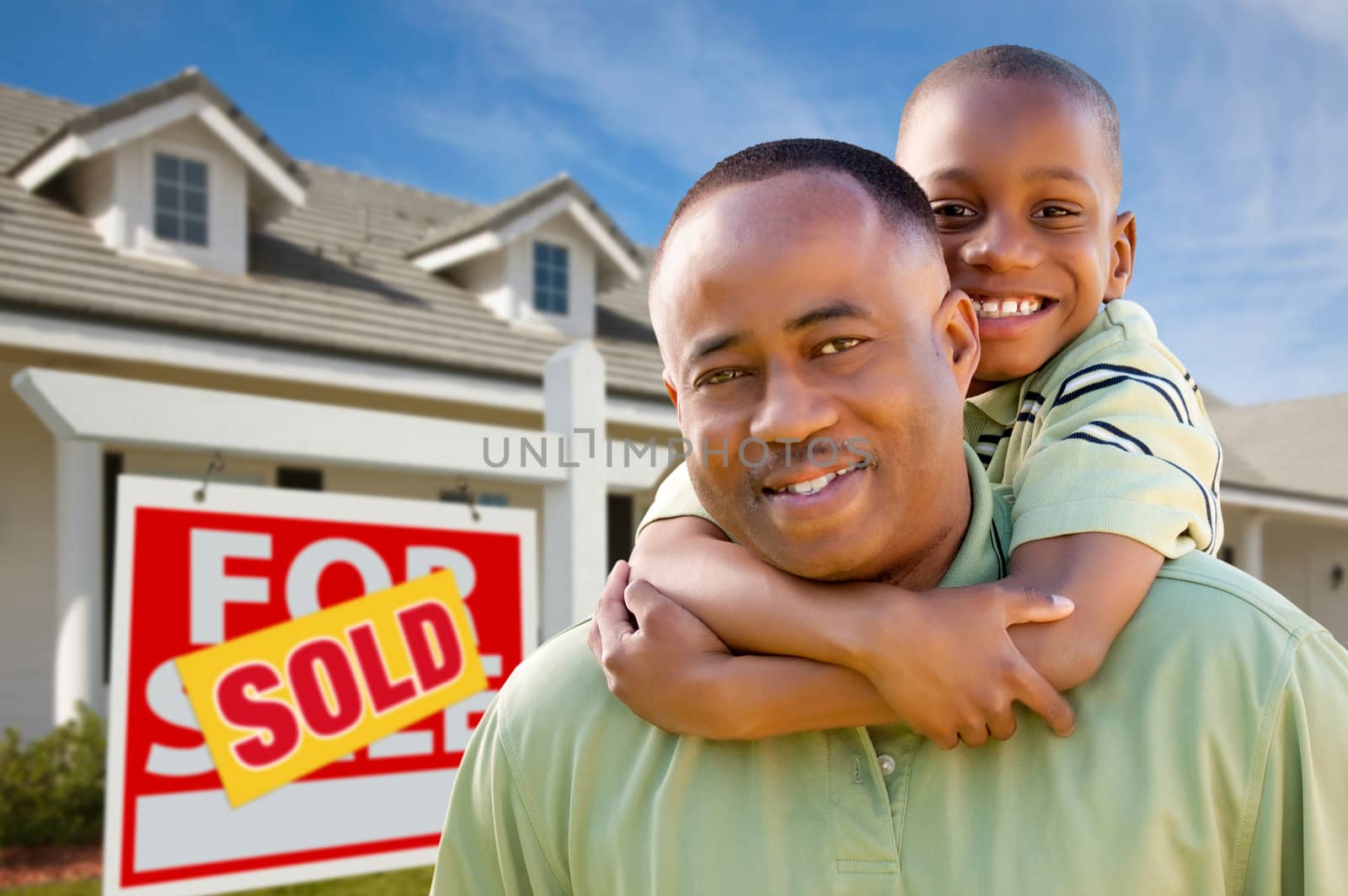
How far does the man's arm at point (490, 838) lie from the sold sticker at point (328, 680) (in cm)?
304

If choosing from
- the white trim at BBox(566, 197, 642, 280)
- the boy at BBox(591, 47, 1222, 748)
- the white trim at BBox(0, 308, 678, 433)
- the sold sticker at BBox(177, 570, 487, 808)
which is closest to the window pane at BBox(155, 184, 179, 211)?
the white trim at BBox(0, 308, 678, 433)

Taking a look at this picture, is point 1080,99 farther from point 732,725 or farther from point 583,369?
point 583,369

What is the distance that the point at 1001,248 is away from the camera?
192 centimetres

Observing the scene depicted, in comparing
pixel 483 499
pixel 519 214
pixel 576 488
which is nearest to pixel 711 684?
pixel 576 488

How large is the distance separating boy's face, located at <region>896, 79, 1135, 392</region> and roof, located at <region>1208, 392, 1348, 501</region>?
19196 mm

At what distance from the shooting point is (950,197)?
6.45 feet

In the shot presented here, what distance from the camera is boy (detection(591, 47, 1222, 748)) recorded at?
1.36 metres

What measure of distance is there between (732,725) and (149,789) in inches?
139

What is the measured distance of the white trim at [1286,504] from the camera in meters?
15.9

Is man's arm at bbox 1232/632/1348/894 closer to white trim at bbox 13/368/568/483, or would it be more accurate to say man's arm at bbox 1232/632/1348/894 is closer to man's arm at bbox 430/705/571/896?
man's arm at bbox 430/705/571/896

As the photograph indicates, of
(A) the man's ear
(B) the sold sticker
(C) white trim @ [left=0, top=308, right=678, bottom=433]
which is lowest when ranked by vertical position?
(B) the sold sticker

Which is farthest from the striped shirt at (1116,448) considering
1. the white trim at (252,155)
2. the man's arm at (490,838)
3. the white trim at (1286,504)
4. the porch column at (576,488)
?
the white trim at (1286,504)

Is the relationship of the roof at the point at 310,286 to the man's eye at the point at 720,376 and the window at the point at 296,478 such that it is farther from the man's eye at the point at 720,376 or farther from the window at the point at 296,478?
the man's eye at the point at 720,376

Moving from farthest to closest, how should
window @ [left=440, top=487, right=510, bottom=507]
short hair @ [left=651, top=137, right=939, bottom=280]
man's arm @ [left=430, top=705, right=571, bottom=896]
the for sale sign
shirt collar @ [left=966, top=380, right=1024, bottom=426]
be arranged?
1. window @ [left=440, top=487, right=510, bottom=507]
2. the for sale sign
3. shirt collar @ [left=966, top=380, right=1024, bottom=426]
4. man's arm @ [left=430, top=705, right=571, bottom=896]
5. short hair @ [left=651, top=137, right=939, bottom=280]
